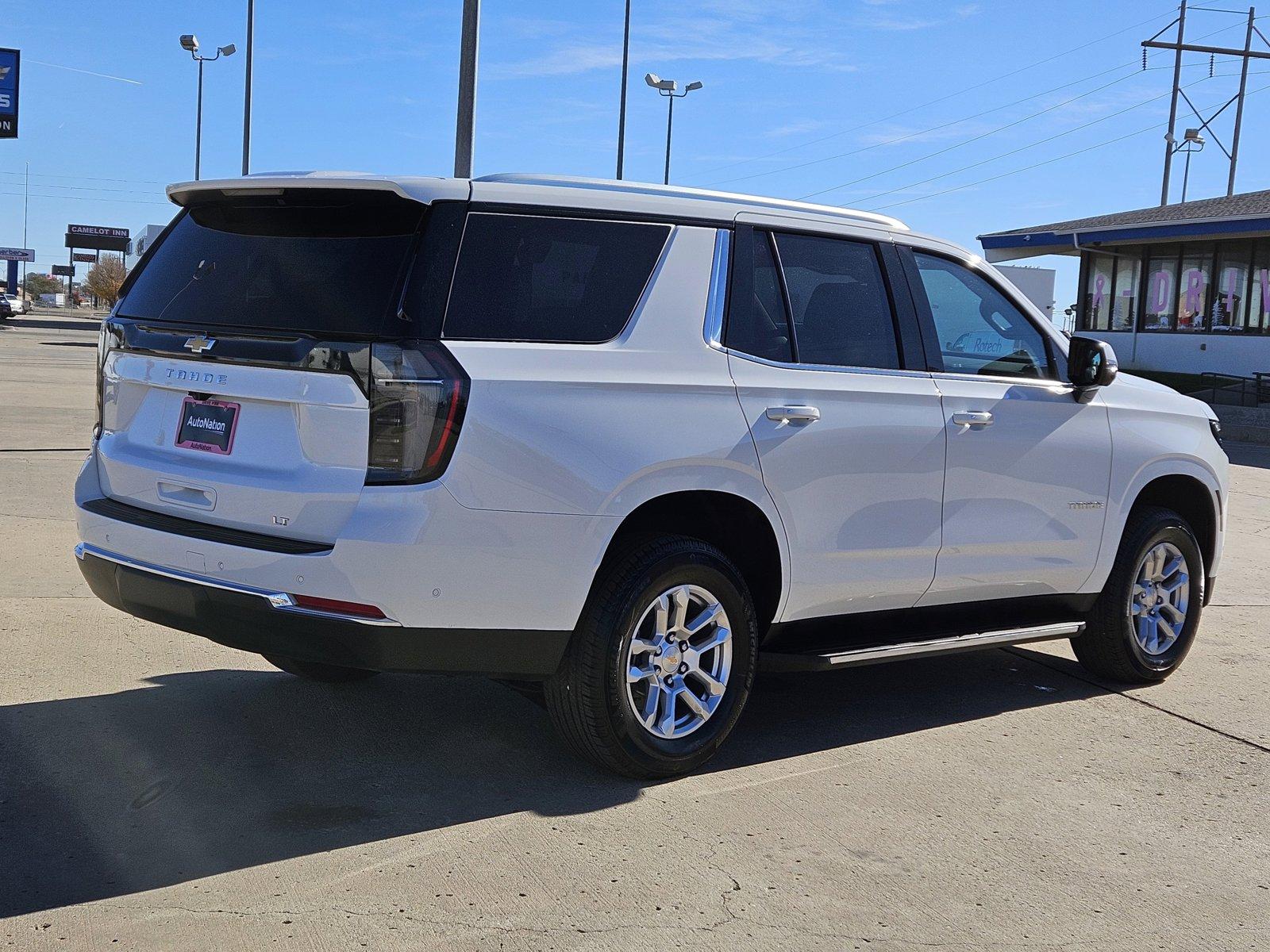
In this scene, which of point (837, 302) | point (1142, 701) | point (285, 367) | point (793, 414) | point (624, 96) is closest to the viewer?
point (285, 367)

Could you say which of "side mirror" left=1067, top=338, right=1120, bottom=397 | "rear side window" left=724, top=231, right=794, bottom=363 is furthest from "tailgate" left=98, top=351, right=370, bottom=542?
"side mirror" left=1067, top=338, right=1120, bottom=397

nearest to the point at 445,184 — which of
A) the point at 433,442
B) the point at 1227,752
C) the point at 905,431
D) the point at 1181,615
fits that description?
the point at 433,442

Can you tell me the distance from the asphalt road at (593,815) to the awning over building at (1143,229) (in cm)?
2856

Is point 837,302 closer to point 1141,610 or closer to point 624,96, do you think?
point 1141,610

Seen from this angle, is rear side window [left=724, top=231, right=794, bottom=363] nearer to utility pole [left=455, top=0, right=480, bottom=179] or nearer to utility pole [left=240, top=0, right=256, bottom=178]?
utility pole [left=455, top=0, right=480, bottom=179]

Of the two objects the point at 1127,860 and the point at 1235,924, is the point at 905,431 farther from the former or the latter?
the point at 1235,924

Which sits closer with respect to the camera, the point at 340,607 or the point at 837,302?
the point at 340,607

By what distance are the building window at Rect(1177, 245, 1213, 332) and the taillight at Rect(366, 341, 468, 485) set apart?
110 feet

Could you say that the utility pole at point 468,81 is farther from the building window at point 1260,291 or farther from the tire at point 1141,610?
the building window at point 1260,291

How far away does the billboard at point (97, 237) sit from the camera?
12031 centimetres

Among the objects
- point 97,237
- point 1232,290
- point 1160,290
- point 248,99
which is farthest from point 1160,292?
point 97,237

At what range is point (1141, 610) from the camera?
244 inches

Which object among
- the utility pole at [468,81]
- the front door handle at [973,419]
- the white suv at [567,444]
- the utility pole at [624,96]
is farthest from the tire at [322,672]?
the utility pole at [624,96]

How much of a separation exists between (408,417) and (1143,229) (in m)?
33.6
